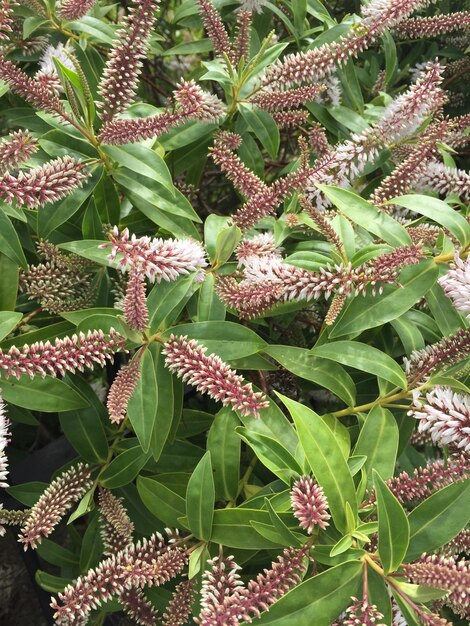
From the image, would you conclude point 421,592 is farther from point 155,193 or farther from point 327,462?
→ point 155,193

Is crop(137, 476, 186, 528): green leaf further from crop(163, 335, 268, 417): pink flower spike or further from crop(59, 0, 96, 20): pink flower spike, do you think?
crop(59, 0, 96, 20): pink flower spike

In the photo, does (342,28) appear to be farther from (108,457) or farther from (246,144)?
(108,457)

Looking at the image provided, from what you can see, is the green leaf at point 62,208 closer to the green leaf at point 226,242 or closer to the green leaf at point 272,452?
the green leaf at point 226,242

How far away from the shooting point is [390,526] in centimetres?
108

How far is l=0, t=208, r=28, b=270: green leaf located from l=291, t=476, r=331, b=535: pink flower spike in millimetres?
773

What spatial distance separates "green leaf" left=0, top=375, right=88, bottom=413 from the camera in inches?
53.0

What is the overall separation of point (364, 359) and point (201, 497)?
45 cm

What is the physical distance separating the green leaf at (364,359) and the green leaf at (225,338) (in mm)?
145

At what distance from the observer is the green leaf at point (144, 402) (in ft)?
4.17

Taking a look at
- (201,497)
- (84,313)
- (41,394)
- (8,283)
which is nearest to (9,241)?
(8,283)

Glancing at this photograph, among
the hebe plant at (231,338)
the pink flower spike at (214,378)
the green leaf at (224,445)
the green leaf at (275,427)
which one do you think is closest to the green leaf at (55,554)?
the hebe plant at (231,338)

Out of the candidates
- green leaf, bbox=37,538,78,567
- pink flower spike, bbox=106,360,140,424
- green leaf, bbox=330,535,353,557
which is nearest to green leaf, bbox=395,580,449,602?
green leaf, bbox=330,535,353,557

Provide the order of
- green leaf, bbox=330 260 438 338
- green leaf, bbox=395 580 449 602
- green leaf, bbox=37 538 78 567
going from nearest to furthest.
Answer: green leaf, bbox=395 580 449 602, green leaf, bbox=330 260 438 338, green leaf, bbox=37 538 78 567

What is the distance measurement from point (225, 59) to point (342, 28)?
55 cm
